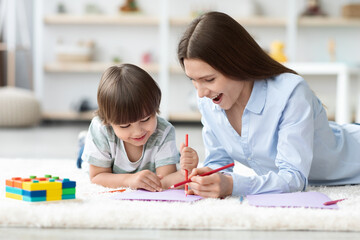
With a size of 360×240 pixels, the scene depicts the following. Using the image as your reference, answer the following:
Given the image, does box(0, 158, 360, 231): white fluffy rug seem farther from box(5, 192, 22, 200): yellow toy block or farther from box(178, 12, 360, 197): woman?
box(178, 12, 360, 197): woman

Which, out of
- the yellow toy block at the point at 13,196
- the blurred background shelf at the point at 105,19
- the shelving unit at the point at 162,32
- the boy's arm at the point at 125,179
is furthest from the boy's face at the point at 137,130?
the blurred background shelf at the point at 105,19

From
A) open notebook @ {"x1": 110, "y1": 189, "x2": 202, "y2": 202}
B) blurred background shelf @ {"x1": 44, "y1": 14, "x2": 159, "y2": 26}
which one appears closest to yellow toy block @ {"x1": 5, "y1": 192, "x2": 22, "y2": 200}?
open notebook @ {"x1": 110, "y1": 189, "x2": 202, "y2": 202}

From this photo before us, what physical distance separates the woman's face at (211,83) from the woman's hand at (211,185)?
20 cm

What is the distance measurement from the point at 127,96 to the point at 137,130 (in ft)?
0.34

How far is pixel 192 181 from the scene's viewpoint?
55.7 inches

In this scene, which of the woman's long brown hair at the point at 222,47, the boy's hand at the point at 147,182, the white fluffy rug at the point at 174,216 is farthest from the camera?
the boy's hand at the point at 147,182

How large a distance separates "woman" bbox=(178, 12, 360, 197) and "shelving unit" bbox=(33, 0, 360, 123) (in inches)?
135

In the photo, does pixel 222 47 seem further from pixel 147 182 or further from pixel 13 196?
pixel 13 196

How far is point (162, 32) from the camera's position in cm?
510

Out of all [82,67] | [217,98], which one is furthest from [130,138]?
[82,67]

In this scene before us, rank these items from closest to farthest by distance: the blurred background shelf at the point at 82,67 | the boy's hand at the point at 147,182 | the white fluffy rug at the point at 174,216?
the white fluffy rug at the point at 174,216 < the boy's hand at the point at 147,182 < the blurred background shelf at the point at 82,67

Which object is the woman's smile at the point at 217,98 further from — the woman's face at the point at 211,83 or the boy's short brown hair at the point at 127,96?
the boy's short brown hair at the point at 127,96

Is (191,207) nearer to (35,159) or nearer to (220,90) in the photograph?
(220,90)

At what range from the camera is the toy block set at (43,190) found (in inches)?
52.2
